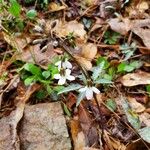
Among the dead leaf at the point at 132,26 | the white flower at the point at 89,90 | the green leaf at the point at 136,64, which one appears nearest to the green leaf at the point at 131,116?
the white flower at the point at 89,90

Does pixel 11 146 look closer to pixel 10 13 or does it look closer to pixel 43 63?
pixel 43 63

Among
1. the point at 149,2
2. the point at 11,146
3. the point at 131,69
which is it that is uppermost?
→ the point at 149,2

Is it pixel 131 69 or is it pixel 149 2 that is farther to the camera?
pixel 149 2

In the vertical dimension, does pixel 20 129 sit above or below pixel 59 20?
below

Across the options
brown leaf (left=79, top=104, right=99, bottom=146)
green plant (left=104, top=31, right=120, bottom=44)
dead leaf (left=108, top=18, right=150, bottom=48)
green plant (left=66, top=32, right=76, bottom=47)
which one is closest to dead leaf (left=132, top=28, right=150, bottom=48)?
dead leaf (left=108, top=18, right=150, bottom=48)

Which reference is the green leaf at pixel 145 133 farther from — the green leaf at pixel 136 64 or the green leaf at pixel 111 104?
the green leaf at pixel 136 64

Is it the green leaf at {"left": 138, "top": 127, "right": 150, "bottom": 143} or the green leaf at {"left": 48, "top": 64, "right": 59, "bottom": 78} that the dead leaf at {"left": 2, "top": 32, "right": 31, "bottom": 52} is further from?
the green leaf at {"left": 138, "top": 127, "right": 150, "bottom": 143}

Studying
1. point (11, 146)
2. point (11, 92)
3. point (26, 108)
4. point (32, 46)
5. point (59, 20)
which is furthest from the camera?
point (59, 20)

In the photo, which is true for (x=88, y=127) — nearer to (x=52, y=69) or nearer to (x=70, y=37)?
(x=52, y=69)

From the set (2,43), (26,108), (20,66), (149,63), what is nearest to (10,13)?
(2,43)
